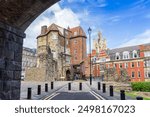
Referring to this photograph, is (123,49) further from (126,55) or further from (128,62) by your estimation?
(128,62)

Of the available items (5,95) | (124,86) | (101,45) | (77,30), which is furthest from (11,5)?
(101,45)

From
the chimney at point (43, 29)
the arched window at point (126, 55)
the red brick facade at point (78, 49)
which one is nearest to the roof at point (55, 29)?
the chimney at point (43, 29)

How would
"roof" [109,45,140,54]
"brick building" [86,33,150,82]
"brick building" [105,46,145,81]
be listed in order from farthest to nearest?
"roof" [109,45,140,54]
"brick building" [105,46,145,81]
"brick building" [86,33,150,82]

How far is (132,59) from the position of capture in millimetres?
48125

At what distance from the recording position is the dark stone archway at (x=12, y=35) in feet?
18.1

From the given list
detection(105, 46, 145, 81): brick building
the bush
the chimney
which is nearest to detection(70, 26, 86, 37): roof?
the chimney

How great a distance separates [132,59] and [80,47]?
16853 mm

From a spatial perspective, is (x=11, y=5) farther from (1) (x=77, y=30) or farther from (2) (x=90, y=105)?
(1) (x=77, y=30)

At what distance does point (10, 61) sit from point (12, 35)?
97 centimetres

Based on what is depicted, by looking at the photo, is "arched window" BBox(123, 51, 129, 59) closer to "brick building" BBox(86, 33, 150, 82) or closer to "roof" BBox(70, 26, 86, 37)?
"brick building" BBox(86, 33, 150, 82)

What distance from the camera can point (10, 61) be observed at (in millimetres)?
6059

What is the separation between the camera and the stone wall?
18.6ft

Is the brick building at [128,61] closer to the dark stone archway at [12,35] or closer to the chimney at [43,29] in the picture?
the chimney at [43,29]

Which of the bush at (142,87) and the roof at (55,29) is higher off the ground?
the roof at (55,29)
